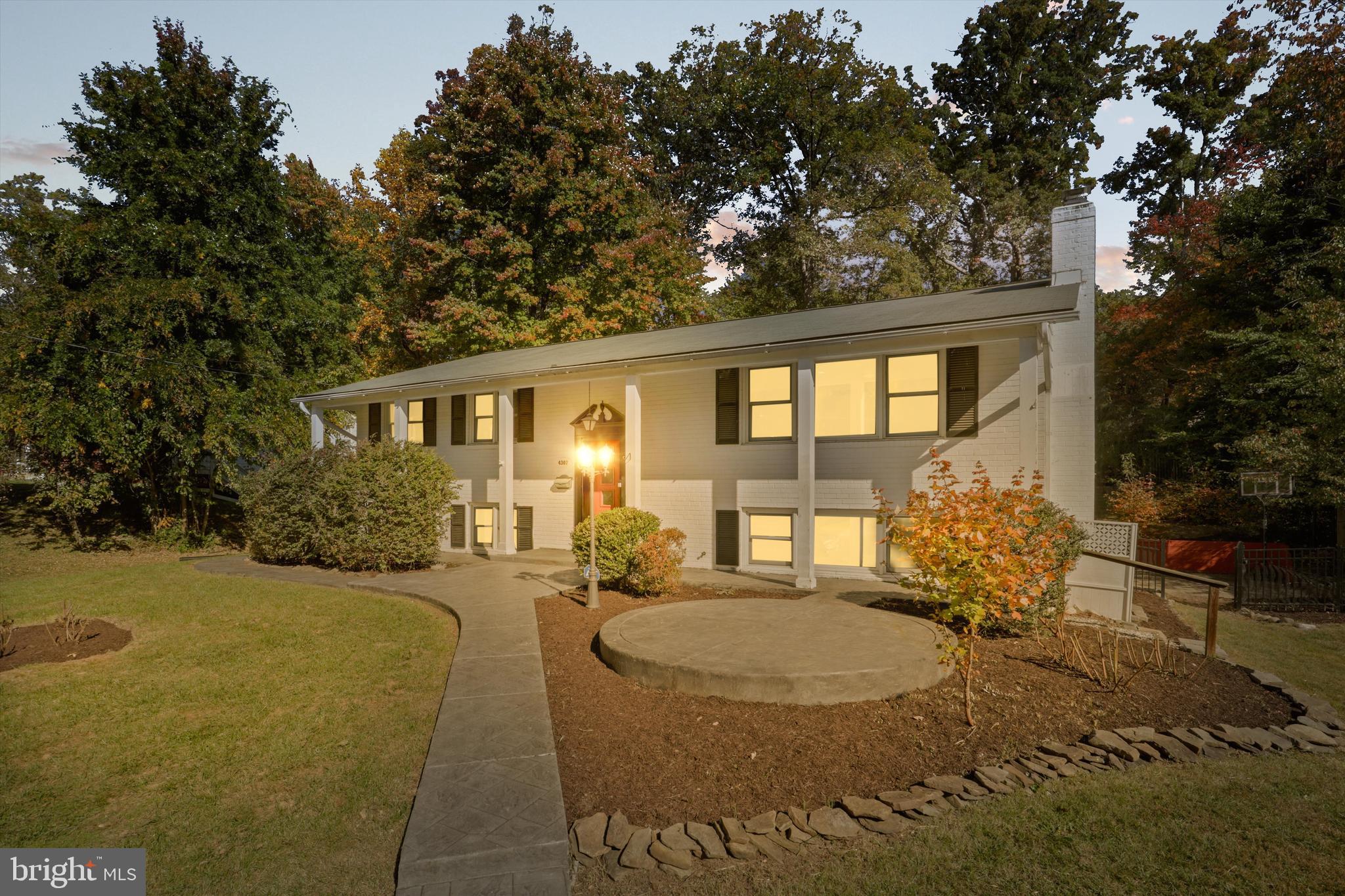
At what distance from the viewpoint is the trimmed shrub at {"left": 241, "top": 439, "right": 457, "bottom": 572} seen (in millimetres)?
13055

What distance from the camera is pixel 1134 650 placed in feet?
25.0

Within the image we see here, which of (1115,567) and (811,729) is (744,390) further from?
(811,729)

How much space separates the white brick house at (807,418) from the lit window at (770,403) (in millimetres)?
37

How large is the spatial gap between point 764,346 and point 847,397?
6.70ft

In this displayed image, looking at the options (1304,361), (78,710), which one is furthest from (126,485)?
(1304,361)

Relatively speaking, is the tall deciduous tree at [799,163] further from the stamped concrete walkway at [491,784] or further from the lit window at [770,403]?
the stamped concrete walkway at [491,784]

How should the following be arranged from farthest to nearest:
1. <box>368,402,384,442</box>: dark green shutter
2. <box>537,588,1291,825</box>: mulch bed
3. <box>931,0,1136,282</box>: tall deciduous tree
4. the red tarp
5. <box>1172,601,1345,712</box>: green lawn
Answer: <box>931,0,1136,282</box>: tall deciduous tree, <box>368,402,384,442</box>: dark green shutter, the red tarp, <box>1172,601,1345,712</box>: green lawn, <box>537,588,1291,825</box>: mulch bed

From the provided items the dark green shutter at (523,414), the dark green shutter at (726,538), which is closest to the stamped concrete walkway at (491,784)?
the dark green shutter at (726,538)

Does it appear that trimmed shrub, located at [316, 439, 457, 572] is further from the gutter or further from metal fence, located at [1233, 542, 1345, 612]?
metal fence, located at [1233, 542, 1345, 612]

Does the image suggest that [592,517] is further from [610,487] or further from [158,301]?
[158,301]

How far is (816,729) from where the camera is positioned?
17.4ft

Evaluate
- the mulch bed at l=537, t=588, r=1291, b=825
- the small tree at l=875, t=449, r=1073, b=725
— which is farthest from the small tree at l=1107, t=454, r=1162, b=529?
the small tree at l=875, t=449, r=1073, b=725

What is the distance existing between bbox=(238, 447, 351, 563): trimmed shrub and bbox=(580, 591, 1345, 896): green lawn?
12.5 metres

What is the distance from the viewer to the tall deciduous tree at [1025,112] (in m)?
29.7
